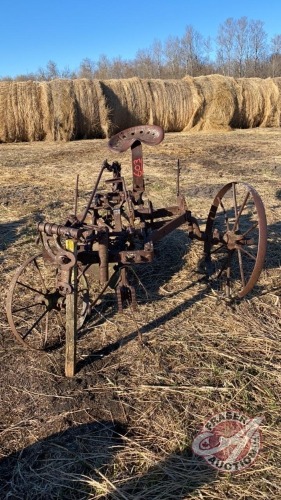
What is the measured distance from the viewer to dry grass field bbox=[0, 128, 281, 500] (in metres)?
2.23

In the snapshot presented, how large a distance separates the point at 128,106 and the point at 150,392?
1288 centimetres

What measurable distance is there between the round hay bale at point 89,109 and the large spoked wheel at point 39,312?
9983 mm

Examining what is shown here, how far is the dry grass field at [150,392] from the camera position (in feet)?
7.31

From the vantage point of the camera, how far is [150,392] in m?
2.80

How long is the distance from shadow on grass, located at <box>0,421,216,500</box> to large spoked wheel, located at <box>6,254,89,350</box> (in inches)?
36.4

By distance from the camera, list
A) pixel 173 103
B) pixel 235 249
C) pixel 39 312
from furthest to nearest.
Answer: pixel 173 103
pixel 235 249
pixel 39 312

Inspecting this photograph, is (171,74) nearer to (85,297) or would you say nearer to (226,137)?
(226,137)

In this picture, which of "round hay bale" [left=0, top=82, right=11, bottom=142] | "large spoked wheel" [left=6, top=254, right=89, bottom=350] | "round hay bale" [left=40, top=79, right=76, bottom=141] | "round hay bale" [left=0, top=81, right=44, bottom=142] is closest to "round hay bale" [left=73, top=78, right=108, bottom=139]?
"round hay bale" [left=40, top=79, right=76, bottom=141]

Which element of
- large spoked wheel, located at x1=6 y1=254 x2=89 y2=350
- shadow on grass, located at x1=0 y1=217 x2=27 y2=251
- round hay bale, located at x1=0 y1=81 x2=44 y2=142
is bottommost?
large spoked wheel, located at x1=6 y1=254 x2=89 y2=350

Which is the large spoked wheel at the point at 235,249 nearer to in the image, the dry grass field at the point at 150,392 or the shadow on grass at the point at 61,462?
the dry grass field at the point at 150,392

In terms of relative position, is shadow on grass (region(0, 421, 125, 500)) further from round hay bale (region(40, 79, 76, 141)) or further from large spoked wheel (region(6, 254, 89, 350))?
round hay bale (region(40, 79, 76, 141))

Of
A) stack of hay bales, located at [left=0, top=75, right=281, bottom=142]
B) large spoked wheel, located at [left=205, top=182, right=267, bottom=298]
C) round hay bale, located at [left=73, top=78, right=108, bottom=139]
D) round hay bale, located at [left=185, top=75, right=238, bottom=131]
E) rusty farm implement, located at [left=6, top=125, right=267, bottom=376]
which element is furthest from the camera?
round hay bale, located at [left=185, top=75, right=238, bottom=131]

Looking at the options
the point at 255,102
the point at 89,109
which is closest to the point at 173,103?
the point at 89,109

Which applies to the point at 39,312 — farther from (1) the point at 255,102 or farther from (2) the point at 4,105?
(1) the point at 255,102
